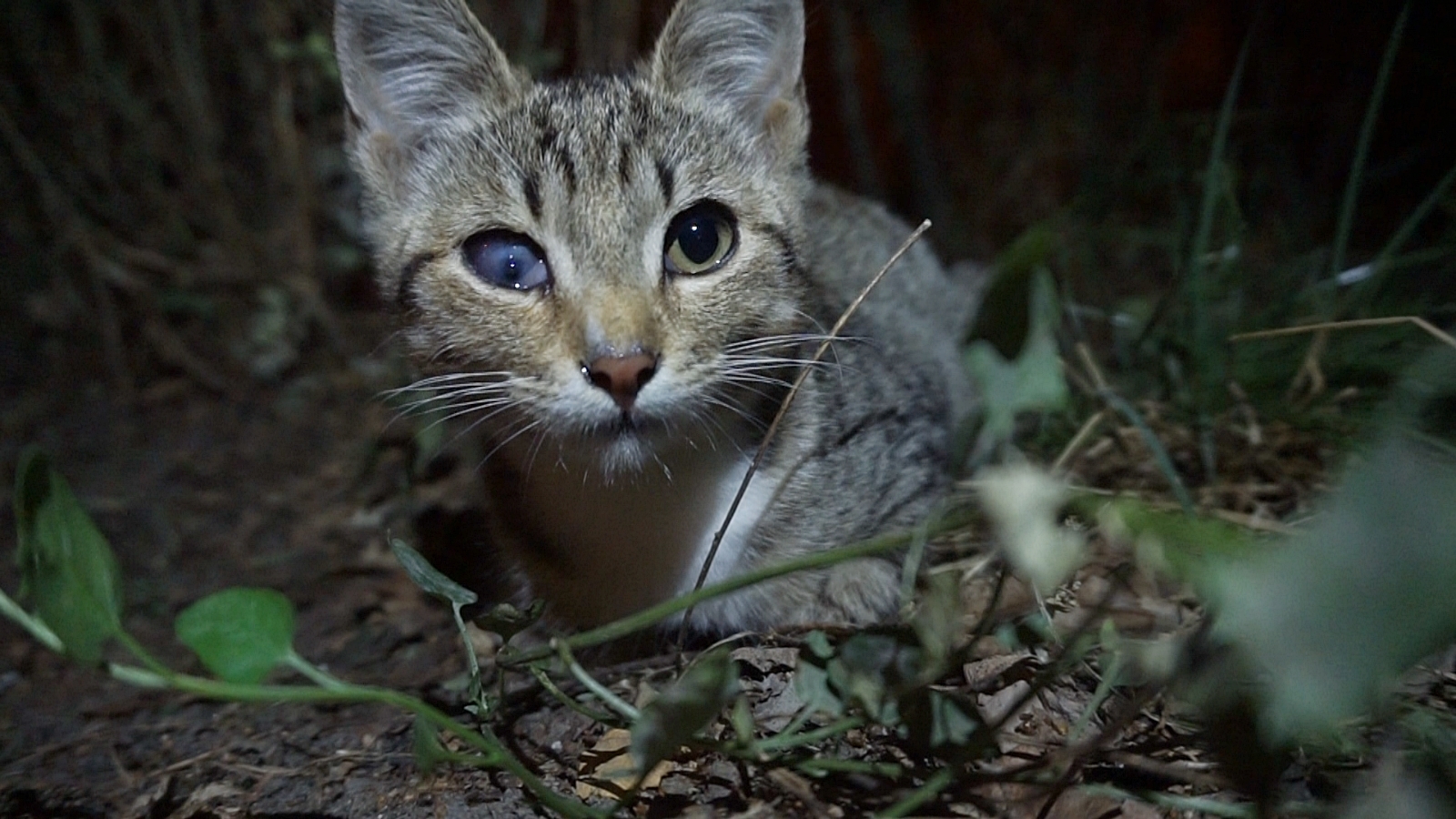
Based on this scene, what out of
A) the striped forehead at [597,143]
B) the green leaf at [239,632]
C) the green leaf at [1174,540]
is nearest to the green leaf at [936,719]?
the green leaf at [1174,540]

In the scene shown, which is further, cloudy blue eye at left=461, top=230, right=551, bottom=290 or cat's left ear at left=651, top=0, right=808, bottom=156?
cat's left ear at left=651, top=0, right=808, bottom=156

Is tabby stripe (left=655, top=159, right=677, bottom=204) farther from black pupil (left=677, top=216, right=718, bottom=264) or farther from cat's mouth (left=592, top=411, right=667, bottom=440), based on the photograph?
cat's mouth (left=592, top=411, right=667, bottom=440)

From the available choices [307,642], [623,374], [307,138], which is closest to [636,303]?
[623,374]

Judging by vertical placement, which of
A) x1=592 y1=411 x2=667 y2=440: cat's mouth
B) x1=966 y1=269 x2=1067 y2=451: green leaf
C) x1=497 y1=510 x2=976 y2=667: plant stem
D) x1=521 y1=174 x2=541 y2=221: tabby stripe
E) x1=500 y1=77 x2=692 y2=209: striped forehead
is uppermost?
x1=500 y1=77 x2=692 y2=209: striped forehead

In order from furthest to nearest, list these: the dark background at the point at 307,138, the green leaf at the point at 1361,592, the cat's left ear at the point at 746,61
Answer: the dark background at the point at 307,138 → the cat's left ear at the point at 746,61 → the green leaf at the point at 1361,592

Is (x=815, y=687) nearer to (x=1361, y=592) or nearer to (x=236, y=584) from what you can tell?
(x=1361, y=592)

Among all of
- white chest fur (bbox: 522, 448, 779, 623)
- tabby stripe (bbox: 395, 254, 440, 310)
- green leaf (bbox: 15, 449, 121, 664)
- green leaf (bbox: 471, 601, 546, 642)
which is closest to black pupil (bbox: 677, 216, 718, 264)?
white chest fur (bbox: 522, 448, 779, 623)

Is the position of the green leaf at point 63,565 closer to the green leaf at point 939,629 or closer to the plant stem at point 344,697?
the plant stem at point 344,697
